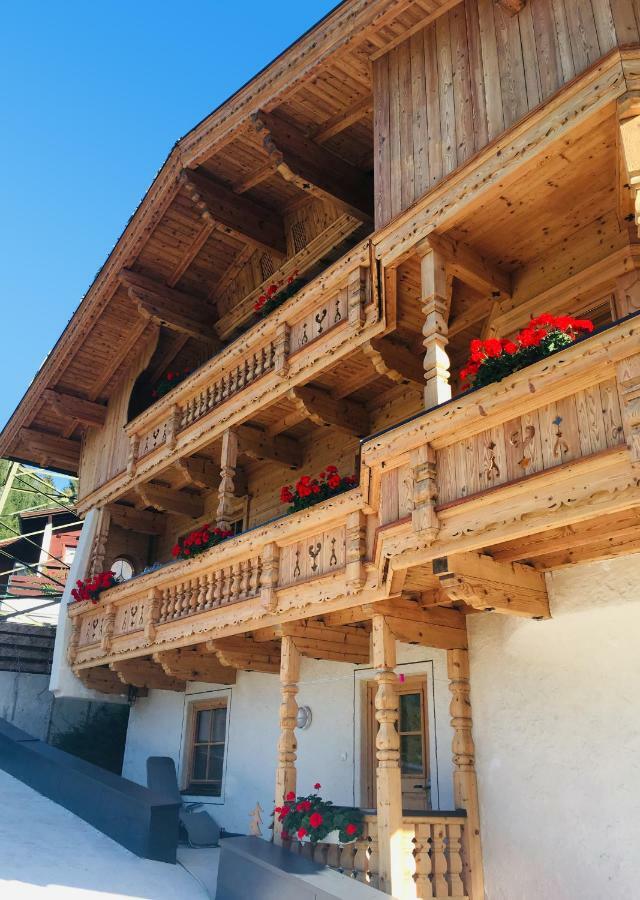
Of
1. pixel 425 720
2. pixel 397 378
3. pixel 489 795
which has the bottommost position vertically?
pixel 489 795

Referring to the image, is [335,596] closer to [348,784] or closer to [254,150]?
[348,784]

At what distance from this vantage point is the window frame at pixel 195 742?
41.6 ft

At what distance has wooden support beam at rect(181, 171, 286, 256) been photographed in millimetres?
12148

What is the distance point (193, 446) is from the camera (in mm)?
12555

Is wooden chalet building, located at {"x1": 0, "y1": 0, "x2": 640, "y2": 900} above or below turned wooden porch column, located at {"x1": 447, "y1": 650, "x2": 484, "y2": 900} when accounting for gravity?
above

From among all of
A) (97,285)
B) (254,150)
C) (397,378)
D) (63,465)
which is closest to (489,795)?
(397,378)

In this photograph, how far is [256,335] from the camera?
11289 millimetres

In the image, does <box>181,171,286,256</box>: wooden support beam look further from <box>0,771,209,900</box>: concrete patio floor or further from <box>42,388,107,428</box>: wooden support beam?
<box>0,771,209,900</box>: concrete patio floor

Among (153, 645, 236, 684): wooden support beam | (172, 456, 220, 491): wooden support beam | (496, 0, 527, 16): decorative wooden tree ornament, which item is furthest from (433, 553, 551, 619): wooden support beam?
(172, 456, 220, 491): wooden support beam

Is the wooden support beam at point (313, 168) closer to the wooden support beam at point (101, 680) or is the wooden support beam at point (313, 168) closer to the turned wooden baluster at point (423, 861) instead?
the turned wooden baluster at point (423, 861)

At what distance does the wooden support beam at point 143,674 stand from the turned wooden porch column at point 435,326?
27.0 ft

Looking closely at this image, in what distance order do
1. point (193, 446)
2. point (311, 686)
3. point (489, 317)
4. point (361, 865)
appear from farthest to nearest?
point (193, 446) → point (311, 686) → point (489, 317) → point (361, 865)

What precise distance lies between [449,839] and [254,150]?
941 cm

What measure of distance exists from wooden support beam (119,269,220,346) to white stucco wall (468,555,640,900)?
339 inches
